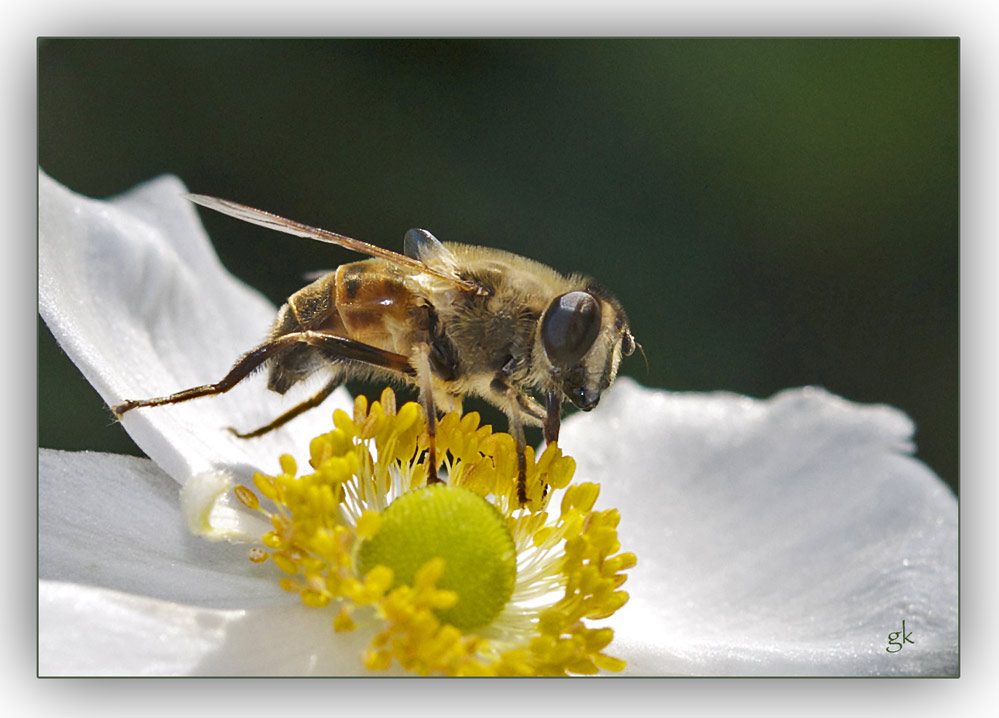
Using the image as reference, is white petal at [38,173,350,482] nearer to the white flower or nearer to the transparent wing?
the white flower

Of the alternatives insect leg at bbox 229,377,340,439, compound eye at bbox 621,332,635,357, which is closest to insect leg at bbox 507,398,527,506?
compound eye at bbox 621,332,635,357

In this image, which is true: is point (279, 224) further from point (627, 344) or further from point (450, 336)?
point (627, 344)

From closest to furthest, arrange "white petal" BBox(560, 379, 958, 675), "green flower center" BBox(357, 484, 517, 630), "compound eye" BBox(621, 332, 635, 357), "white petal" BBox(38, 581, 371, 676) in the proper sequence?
"white petal" BBox(38, 581, 371, 676) → "green flower center" BBox(357, 484, 517, 630) → "compound eye" BBox(621, 332, 635, 357) → "white petal" BBox(560, 379, 958, 675)

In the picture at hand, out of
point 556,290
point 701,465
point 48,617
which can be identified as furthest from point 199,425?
point 701,465

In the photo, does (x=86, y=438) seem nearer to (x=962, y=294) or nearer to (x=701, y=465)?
(x=701, y=465)

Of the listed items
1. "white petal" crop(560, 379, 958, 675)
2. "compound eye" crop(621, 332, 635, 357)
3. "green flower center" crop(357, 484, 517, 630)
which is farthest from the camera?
"white petal" crop(560, 379, 958, 675)
